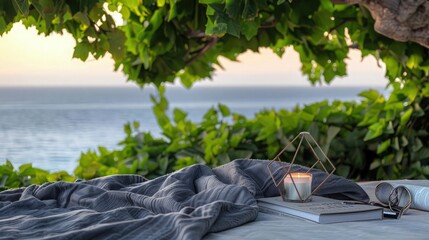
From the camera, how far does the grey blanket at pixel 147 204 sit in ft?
5.48

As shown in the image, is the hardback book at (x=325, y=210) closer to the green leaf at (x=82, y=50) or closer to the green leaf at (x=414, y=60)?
the green leaf at (x=82, y=50)

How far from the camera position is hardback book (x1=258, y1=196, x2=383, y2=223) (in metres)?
1.85

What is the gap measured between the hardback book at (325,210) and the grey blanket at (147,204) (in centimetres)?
8

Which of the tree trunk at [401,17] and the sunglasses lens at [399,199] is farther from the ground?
the tree trunk at [401,17]

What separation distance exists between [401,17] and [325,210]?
4.39ft

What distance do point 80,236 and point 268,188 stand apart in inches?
29.9

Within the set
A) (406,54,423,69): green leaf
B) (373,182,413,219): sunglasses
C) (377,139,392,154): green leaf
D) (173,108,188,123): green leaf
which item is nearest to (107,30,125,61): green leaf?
(373,182,413,219): sunglasses

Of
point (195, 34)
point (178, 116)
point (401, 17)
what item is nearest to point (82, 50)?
point (195, 34)

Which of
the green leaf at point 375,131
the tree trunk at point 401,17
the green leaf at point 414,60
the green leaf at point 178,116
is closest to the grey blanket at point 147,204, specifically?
the tree trunk at point 401,17

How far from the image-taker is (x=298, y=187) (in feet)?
6.66

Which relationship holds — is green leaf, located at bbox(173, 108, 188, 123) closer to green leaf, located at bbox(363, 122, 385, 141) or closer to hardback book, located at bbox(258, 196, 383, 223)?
green leaf, located at bbox(363, 122, 385, 141)

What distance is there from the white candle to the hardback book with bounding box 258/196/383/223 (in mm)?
29

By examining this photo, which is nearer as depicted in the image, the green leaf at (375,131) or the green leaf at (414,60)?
the green leaf at (414,60)

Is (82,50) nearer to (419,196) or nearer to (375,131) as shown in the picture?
(419,196)
